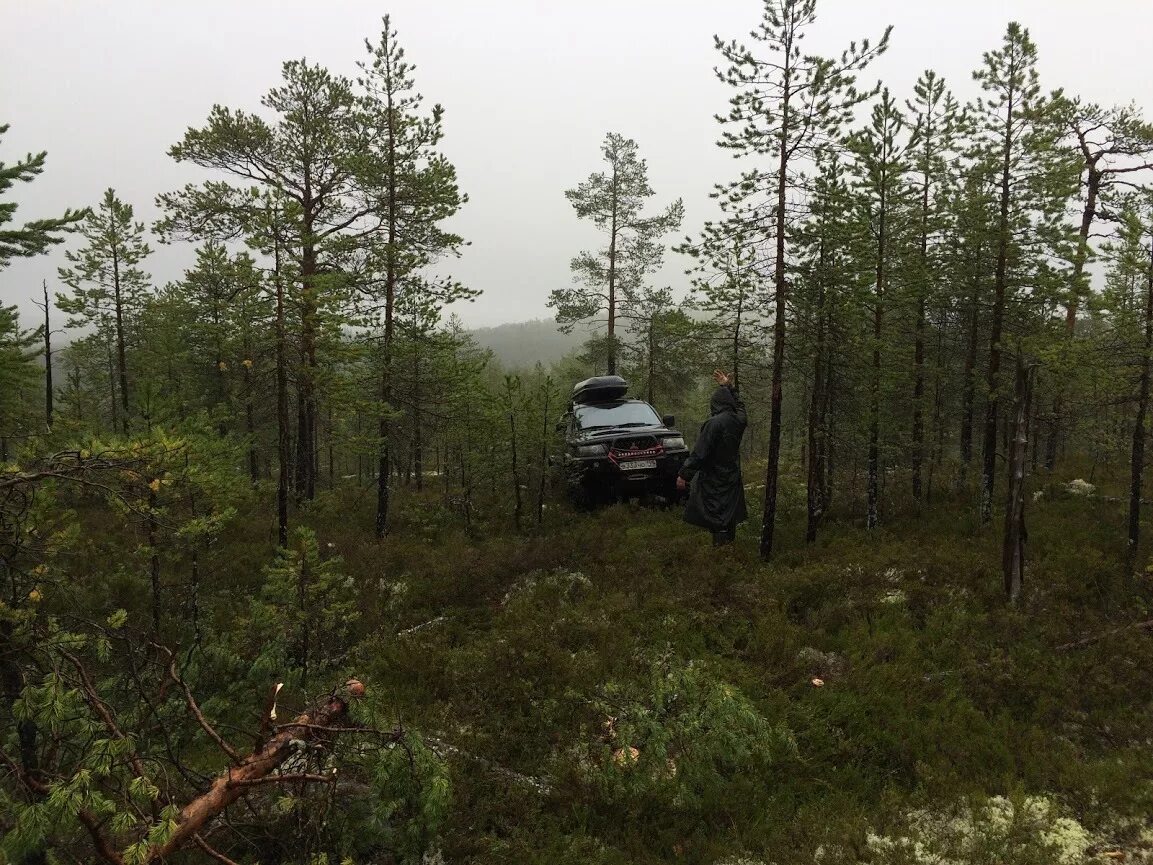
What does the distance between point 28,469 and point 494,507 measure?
1247 centimetres

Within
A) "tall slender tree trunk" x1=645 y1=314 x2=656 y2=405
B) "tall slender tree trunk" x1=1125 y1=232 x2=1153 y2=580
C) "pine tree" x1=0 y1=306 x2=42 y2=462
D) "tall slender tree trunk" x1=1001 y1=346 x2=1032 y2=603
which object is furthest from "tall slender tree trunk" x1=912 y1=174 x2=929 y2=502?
"pine tree" x1=0 y1=306 x2=42 y2=462

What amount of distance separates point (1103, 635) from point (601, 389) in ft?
36.4

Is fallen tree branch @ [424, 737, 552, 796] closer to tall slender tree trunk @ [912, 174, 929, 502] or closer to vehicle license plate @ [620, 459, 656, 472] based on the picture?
vehicle license plate @ [620, 459, 656, 472]

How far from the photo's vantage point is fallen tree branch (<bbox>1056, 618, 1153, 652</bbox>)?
7.47 metres

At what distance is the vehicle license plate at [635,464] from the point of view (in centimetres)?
1321

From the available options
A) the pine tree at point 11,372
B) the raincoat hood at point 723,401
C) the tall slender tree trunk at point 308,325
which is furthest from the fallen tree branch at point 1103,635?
the pine tree at point 11,372

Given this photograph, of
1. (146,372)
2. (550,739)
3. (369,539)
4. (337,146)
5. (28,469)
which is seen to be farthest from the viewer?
(146,372)

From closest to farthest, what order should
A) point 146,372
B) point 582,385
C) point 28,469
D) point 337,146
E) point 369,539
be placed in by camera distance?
point 28,469 → point 369,539 → point 337,146 → point 582,385 → point 146,372

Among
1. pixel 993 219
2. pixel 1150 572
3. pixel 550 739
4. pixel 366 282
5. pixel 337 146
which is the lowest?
pixel 550 739

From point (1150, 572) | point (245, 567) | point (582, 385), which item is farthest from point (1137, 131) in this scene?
point (245, 567)

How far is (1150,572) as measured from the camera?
9453 millimetres

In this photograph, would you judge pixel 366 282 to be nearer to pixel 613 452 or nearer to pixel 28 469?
pixel 613 452

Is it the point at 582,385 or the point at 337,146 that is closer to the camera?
the point at 337,146

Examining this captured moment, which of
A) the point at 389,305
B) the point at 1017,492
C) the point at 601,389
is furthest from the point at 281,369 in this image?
the point at 1017,492
